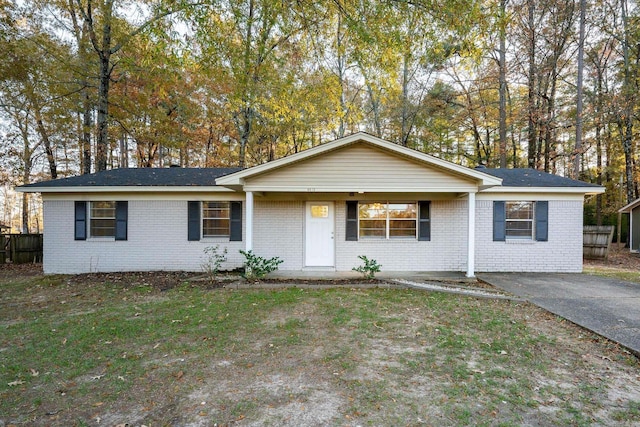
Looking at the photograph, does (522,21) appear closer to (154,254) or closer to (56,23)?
(154,254)

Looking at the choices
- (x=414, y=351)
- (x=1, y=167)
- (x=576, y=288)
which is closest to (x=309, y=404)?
(x=414, y=351)

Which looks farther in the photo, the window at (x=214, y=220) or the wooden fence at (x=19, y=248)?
the wooden fence at (x=19, y=248)

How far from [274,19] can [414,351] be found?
6126 mm

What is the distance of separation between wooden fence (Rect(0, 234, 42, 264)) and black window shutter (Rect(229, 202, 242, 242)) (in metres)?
8.76

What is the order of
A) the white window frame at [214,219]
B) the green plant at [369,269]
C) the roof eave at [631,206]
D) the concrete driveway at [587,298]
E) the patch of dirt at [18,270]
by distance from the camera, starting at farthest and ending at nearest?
the roof eave at [631,206], the white window frame at [214,219], the patch of dirt at [18,270], the green plant at [369,269], the concrete driveway at [587,298]

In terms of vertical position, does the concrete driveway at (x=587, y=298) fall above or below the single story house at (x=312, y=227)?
below

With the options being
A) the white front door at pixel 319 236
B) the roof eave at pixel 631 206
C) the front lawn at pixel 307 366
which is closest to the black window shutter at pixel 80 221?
the front lawn at pixel 307 366

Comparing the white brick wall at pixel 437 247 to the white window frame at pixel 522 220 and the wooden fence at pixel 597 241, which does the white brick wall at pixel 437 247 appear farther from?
the wooden fence at pixel 597 241

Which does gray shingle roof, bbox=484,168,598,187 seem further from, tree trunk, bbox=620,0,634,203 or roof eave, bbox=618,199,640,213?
tree trunk, bbox=620,0,634,203

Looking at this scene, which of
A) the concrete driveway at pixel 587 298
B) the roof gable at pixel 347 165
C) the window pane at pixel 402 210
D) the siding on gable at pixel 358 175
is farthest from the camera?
the window pane at pixel 402 210

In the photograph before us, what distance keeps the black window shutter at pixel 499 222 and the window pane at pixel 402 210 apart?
245cm

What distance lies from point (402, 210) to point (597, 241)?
9.23m

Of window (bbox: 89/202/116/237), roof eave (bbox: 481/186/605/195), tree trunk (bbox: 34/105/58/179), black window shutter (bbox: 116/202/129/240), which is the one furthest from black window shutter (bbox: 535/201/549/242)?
tree trunk (bbox: 34/105/58/179)

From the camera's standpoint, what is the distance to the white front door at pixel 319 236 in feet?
31.7
